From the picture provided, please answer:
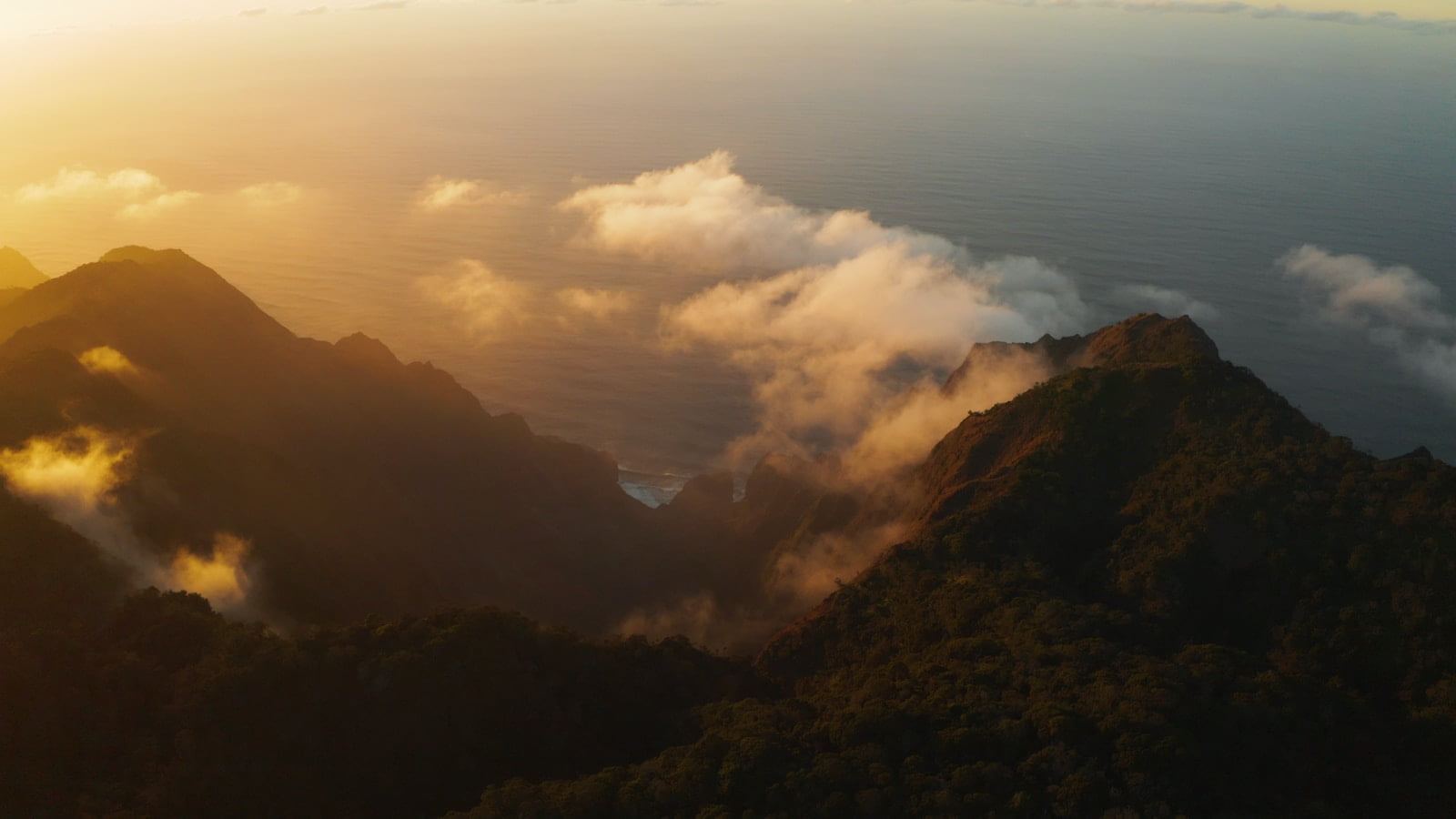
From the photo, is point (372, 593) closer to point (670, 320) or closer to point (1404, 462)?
point (1404, 462)

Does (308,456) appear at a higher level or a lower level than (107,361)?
lower

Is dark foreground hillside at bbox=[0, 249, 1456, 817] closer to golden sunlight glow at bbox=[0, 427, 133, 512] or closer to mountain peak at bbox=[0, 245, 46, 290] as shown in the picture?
golden sunlight glow at bbox=[0, 427, 133, 512]

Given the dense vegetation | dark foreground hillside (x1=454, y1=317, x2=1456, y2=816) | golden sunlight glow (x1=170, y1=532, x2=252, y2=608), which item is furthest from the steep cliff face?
dark foreground hillside (x1=454, y1=317, x2=1456, y2=816)

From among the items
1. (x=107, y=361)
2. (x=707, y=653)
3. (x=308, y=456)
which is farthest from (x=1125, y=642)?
(x=107, y=361)

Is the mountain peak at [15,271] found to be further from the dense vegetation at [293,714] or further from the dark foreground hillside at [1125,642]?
the dark foreground hillside at [1125,642]

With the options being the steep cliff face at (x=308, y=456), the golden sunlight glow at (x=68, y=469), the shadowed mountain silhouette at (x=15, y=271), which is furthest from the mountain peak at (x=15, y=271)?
the golden sunlight glow at (x=68, y=469)

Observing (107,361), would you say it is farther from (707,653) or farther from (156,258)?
(707,653)

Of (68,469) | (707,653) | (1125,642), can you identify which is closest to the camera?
(1125,642)
